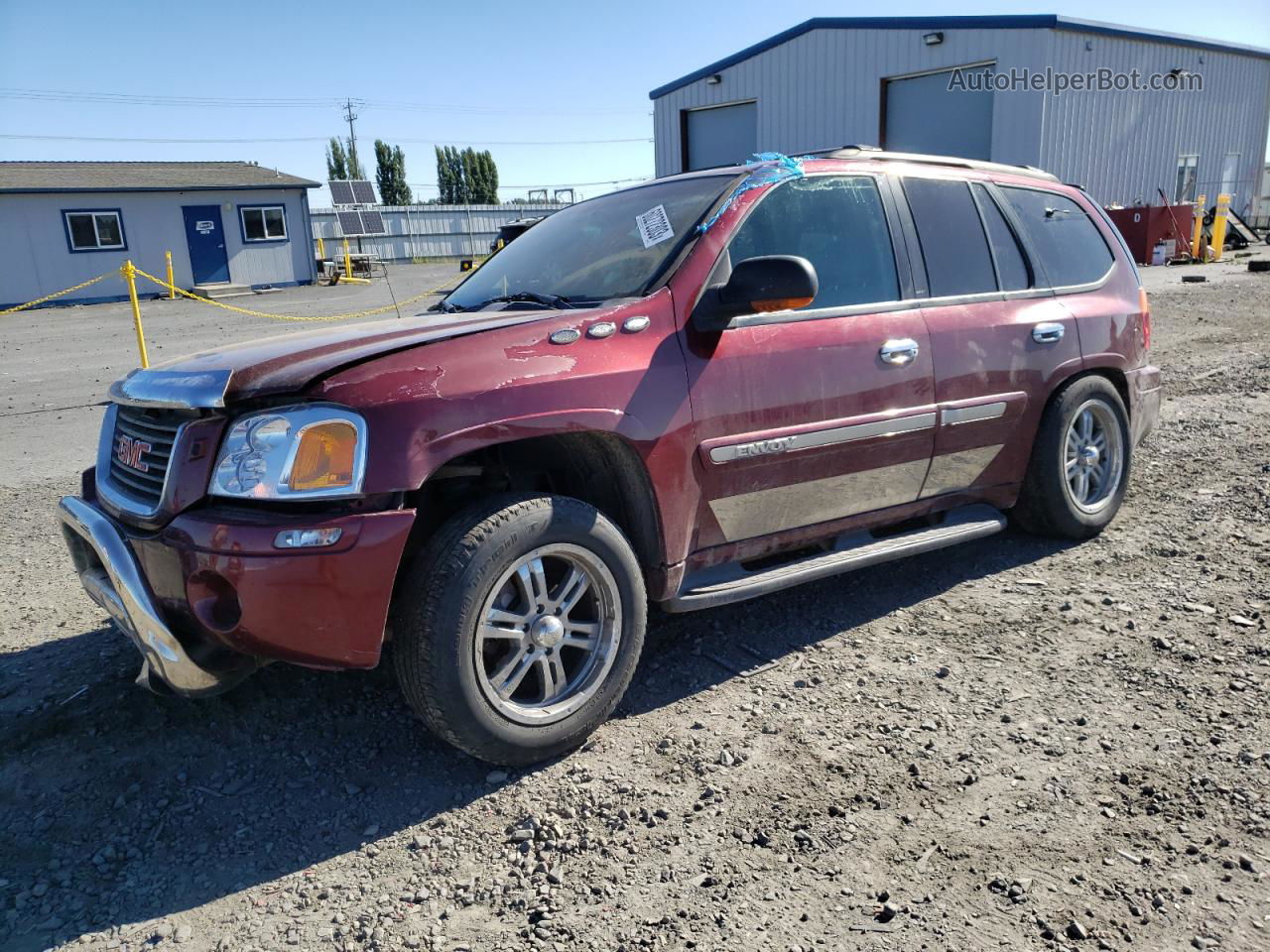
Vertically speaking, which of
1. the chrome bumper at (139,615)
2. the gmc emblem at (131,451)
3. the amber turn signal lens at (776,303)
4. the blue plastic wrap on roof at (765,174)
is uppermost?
the blue plastic wrap on roof at (765,174)

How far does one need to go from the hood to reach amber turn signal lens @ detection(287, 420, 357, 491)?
0.16 metres

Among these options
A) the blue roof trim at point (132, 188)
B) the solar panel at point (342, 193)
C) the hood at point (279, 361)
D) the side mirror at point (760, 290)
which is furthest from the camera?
the solar panel at point (342, 193)

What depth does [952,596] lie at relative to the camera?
422 cm

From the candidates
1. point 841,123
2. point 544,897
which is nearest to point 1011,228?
point 544,897

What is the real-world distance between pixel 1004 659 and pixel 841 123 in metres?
23.7

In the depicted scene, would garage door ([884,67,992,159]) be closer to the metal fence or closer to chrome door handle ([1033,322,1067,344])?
chrome door handle ([1033,322,1067,344])

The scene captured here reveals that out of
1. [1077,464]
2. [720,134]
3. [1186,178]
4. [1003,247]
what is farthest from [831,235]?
[1186,178]

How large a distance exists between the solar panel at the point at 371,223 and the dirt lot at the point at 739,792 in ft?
125

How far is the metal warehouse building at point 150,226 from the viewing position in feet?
92.0

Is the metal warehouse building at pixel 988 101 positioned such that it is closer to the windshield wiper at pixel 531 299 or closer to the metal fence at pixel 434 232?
the metal fence at pixel 434 232

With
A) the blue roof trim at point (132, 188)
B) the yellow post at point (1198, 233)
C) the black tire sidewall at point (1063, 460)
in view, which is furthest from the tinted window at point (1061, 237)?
the blue roof trim at point (132, 188)

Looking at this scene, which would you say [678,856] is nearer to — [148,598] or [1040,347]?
[148,598]

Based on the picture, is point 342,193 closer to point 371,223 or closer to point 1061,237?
point 371,223

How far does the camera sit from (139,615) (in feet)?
8.80
